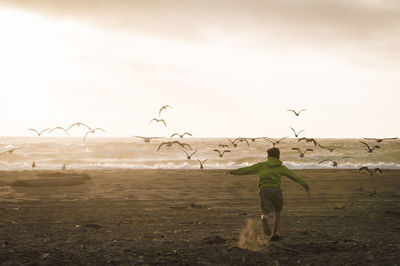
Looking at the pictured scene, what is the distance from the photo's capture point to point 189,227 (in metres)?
→ 10.5

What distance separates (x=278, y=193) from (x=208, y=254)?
2.08 m

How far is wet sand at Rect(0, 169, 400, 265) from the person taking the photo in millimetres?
7789

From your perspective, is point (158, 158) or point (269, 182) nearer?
point (269, 182)

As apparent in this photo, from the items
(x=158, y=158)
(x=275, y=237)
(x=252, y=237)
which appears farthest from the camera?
(x=158, y=158)

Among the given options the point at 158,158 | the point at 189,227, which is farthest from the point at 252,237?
the point at 158,158

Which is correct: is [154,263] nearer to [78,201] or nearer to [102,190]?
[78,201]

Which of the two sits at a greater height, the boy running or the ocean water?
the boy running

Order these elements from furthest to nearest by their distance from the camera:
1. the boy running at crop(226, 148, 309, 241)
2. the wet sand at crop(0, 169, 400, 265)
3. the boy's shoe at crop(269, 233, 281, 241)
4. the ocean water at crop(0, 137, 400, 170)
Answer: the ocean water at crop(0, 137, 400, 170), the boy's shoe at crop(269, 233, 281, 241), the boy running at crop(226, 148, 309, 241), the wet sand at crop(0, 169, 400, 265)

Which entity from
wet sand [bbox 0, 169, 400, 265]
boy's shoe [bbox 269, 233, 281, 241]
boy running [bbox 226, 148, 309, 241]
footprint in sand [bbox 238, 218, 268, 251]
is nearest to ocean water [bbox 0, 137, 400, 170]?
wet sand [bbox 0, 169, 400, 265]

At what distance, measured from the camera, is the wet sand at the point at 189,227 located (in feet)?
25.6

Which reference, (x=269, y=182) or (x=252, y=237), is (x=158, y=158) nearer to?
(x=252, y=237)

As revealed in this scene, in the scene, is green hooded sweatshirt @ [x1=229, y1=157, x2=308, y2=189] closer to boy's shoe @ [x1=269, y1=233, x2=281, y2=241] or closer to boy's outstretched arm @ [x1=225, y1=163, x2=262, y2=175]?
boy's outstretched arm @ [x1=225, y1=163, x2=262, y2=175]

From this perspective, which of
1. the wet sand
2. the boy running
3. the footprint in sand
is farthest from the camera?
the boy running

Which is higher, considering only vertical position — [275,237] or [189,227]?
[275,237]
